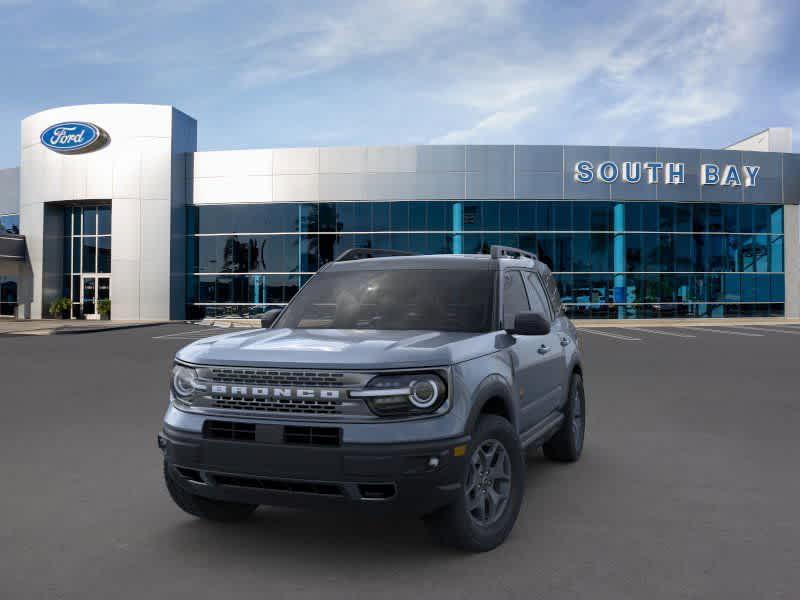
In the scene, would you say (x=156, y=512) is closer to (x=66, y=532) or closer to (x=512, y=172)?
(x=66, y=532)

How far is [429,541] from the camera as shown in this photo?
174 inches

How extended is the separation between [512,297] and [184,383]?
251cm

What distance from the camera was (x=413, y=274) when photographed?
17.9 feet

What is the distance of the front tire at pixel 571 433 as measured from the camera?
6430 mm

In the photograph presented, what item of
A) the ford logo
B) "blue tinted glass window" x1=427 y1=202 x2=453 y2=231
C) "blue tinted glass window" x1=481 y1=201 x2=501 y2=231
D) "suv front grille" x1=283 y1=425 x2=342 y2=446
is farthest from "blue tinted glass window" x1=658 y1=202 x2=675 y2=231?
"suv front grille" x1=283 y1=425 x2=342 y2=446

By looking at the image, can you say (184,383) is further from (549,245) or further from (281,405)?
(549,245)

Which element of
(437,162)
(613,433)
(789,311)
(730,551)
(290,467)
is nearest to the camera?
(290,467)

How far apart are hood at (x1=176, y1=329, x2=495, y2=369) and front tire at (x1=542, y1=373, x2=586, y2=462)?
216 cm

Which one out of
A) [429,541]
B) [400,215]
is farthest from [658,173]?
[429,541]

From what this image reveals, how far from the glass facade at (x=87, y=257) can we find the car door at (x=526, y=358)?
120 ft

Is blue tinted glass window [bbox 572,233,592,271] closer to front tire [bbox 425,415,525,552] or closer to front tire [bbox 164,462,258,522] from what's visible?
front tire [bbox 425,415,525,552]

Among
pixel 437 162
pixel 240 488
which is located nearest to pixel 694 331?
pixel 437 162

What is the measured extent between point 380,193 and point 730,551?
33337 mm

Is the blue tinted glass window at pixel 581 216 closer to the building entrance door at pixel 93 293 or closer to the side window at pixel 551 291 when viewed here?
the building entrance door at pixel 93 293
